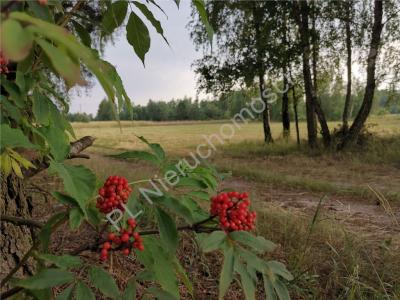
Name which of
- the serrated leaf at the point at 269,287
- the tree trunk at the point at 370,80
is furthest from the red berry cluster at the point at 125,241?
the tree trunk at the point at 370,80

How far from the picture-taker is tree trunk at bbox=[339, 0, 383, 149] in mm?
10312

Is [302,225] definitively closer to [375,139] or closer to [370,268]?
[370,268]

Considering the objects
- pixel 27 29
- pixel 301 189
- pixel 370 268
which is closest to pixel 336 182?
pixel 301 189

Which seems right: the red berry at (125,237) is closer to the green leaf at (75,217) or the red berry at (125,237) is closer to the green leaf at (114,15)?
the green leaf at (75,217)

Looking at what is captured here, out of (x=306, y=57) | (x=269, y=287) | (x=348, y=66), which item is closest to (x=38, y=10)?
(x=269, y=287)

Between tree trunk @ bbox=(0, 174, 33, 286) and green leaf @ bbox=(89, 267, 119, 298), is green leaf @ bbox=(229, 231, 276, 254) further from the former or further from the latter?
tree trunk @ bbox=(0, 174, 33, 286)

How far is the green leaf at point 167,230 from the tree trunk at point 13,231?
826 mm

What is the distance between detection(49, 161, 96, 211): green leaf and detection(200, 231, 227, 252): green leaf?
0.81ft

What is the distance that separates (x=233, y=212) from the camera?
882 millimetres

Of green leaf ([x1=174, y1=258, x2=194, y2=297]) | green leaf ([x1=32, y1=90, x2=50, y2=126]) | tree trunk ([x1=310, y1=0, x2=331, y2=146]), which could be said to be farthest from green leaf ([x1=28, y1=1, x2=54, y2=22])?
tree trunk ([x1=310, y1=0, x2=331, y2=146])

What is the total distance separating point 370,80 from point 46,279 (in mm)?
11063

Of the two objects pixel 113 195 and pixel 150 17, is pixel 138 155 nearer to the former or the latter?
pixel 113 195

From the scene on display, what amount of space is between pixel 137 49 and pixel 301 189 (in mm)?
5886

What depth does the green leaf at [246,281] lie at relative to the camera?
0.84m
